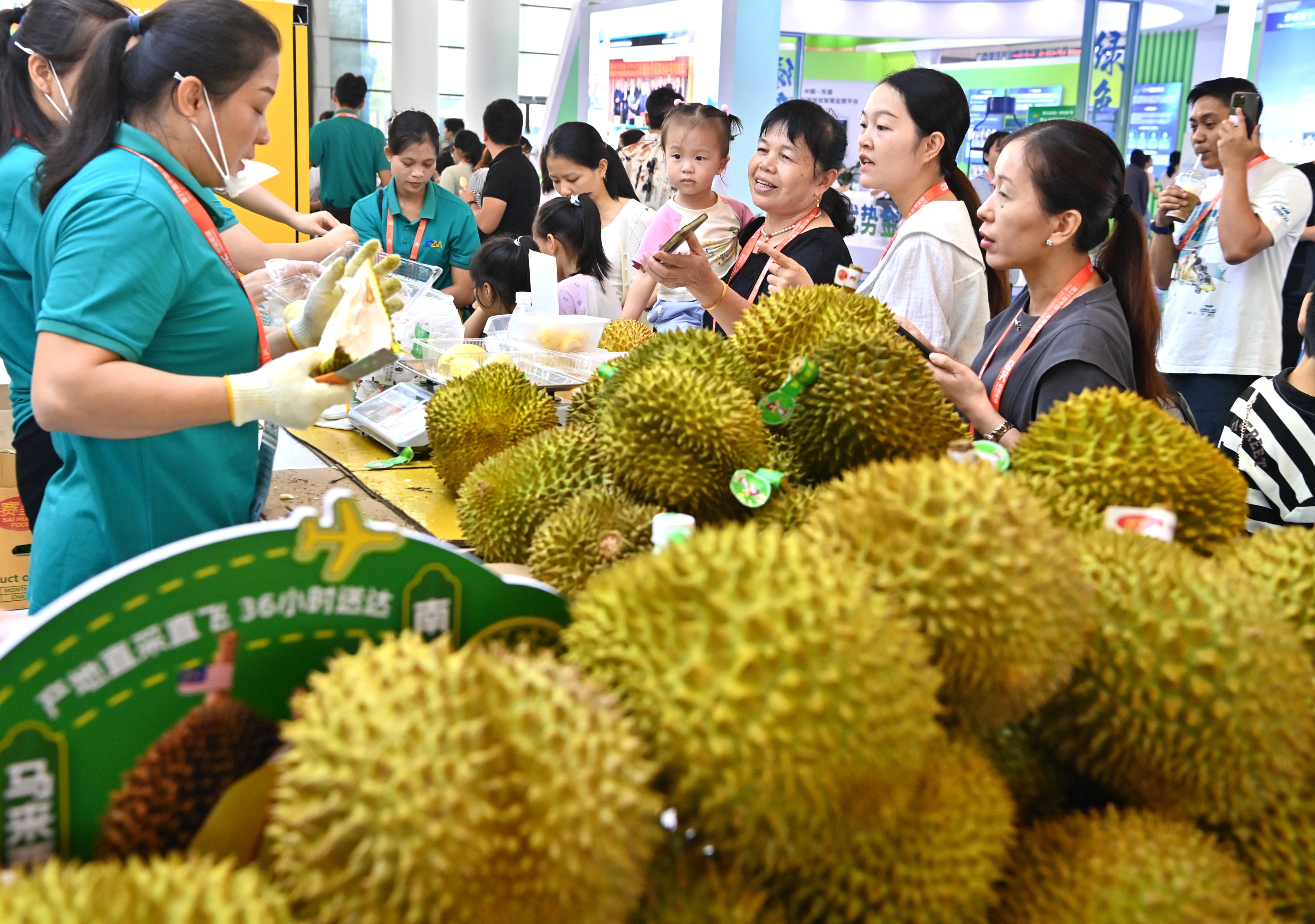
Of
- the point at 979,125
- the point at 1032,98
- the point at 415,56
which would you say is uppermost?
the point at 415,56

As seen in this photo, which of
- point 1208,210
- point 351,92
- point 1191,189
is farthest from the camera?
point 351,92

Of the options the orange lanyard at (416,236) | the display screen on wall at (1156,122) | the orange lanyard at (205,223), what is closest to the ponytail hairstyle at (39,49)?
the orange lanyard at (205,223)

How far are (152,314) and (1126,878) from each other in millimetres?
1635

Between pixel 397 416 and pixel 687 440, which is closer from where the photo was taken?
pixel 687 440

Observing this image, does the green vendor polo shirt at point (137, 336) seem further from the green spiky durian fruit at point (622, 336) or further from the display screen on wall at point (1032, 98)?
the display screen on wall at point (1032, 98)

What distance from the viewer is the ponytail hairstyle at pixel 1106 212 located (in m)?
2.42

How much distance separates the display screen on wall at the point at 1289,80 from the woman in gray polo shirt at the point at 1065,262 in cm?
599

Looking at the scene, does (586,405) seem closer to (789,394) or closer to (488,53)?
(789,394)

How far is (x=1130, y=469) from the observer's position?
1.19 meters

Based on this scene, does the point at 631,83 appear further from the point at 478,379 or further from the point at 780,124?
the point at 478,379

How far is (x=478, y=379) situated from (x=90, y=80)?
919 mm

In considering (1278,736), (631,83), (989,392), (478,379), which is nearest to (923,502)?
(1278,736)

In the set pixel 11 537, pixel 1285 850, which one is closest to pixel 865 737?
pixel 1285 850

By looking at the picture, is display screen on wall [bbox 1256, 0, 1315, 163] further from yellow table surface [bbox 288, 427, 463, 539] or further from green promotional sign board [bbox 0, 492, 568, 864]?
green promotional sign board [bbox 0, 492, 568, 864]
